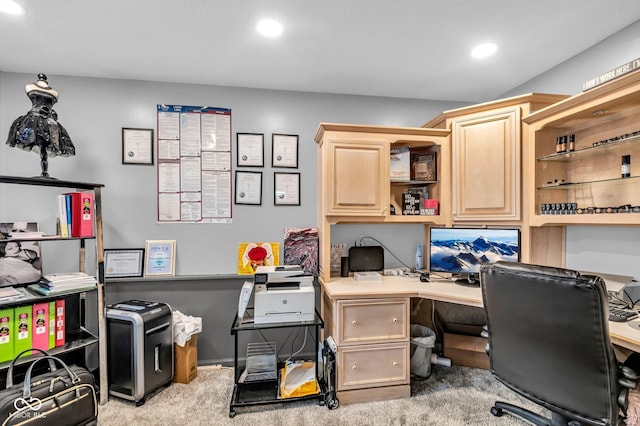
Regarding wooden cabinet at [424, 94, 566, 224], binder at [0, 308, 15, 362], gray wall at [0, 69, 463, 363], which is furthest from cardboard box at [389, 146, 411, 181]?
binder at [0, 308, 15, 362]

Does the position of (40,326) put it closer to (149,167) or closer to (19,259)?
(19,259)

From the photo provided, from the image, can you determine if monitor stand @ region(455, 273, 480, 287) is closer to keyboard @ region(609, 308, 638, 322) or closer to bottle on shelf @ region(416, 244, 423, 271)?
bottle on shelf @ region(416, 244, 423, 271)

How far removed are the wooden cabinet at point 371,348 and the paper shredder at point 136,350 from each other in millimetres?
1314

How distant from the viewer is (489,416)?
1961 millimetres

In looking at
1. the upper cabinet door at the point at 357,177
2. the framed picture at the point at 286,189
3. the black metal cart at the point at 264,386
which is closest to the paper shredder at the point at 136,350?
the black metal cart at the point at 264,386

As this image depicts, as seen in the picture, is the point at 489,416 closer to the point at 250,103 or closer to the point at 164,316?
the point at 164,316

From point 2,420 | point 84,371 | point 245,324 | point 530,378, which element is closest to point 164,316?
point 84,371

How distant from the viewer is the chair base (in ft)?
5.33

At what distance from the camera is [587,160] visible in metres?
2.07

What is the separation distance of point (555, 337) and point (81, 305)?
123 inches

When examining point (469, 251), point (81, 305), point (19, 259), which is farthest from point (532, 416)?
point (19, 259)

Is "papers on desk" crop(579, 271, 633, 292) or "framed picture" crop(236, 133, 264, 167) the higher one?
"framed picture" crop(236, 133, 264, 167)

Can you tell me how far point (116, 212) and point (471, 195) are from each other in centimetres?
299

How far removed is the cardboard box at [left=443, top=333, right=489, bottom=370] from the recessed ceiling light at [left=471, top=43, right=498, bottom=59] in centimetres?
229
